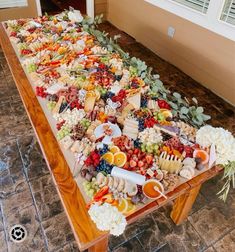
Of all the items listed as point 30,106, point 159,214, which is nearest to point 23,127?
point 30,106

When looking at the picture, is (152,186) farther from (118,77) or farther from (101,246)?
(118,77)

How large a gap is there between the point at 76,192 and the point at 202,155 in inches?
26.6

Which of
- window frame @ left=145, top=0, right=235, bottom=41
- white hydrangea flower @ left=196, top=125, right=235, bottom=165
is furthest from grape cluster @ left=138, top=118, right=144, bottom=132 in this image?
window frame @ left=145, top=0, right=235, bottom=41

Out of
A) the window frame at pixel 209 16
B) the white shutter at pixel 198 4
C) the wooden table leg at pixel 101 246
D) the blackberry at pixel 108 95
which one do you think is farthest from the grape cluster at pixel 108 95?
the white shutter at pixel 198 4

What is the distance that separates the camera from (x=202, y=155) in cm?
127

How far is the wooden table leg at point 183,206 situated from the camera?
4.56ft

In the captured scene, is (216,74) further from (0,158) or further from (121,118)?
(0,158)

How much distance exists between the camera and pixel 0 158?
2.00 meters

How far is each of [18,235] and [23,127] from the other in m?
1.05

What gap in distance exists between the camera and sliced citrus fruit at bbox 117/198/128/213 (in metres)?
1.03

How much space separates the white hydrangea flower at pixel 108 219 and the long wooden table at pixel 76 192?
3 cm

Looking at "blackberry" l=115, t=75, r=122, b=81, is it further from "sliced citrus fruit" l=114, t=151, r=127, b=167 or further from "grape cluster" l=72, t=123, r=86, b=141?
"sliced citrus fruit" l=114, t=151, r=127, b=167

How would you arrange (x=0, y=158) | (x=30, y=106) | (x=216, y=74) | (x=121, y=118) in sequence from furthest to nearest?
(x=216, y=74)
(x=0, y=158)
(x=30, y=106)
(x=121, y=118)

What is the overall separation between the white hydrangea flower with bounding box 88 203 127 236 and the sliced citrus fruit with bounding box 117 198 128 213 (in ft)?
0.10
